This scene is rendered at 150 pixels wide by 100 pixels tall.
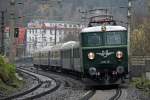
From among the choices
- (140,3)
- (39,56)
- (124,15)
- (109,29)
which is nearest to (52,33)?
(39,56)

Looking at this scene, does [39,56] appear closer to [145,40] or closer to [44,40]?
[145,40]

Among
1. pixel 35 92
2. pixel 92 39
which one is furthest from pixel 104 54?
pixel 35 92

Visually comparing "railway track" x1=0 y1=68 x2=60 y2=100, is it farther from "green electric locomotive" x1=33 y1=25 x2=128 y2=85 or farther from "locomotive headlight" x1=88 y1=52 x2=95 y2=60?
"locomotive headlight" x1=88 y1=52 x2=95 y2=60

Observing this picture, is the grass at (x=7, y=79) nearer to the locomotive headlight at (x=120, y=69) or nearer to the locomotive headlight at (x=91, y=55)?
the locomotive headlight at (x=91, y=55)

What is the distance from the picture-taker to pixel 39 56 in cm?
6512

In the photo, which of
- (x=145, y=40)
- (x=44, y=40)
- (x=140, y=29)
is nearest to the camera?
(x=145, y=40)

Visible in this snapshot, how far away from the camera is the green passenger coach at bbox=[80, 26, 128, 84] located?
24.7m

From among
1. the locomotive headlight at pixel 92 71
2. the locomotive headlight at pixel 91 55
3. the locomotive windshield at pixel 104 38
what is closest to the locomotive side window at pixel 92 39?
the locomotive windshield at pixel 104 38

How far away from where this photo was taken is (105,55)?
24.7 meters

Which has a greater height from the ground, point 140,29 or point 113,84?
point 140,29

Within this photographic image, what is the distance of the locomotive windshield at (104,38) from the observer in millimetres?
25212

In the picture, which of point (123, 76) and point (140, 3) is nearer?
point (123, 76)

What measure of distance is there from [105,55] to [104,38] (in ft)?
3.58

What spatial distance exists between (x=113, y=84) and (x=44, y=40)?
93.7 metres
